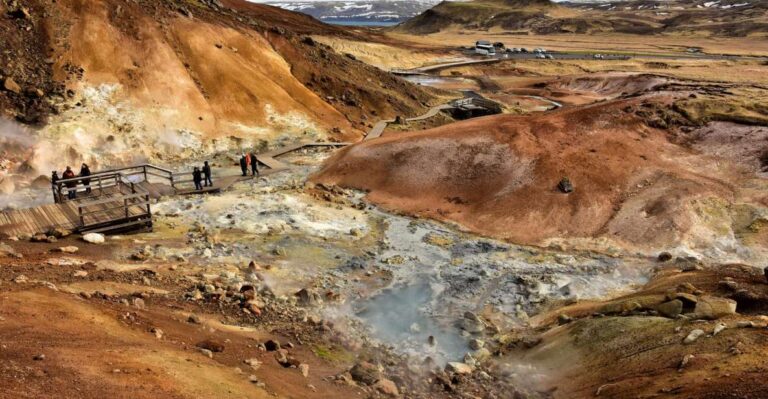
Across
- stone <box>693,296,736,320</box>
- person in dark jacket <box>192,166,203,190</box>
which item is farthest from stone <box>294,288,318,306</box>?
person in dark jacket <box>192,166,203,190</box>

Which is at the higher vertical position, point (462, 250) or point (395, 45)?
point (395, 45)

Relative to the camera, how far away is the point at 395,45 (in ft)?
344

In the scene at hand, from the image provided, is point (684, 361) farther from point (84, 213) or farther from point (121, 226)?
point (84, 213)

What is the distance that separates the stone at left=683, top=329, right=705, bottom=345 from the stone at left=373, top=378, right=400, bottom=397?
21.8 feet

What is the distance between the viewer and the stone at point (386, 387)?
13.3m

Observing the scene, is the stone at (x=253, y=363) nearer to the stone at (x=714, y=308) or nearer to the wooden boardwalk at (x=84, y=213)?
A: the stone at (x=714, y=308)

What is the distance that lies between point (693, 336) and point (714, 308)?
1.75 meters

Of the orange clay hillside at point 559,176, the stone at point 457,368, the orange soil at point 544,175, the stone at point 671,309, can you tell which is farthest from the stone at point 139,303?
the orange soil at point 544,175

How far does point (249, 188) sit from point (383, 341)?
15.3 metres

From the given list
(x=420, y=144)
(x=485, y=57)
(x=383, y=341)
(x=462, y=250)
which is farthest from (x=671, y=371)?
(x=485, y=57)

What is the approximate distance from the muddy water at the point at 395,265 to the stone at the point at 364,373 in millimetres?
2103

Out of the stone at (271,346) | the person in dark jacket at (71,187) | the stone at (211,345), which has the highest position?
the person in dark jacket at (71,187)

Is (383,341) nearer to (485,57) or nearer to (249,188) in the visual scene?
(249,188)

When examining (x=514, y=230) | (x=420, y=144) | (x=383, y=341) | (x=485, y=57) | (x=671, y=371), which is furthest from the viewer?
(x=485, y=57)
